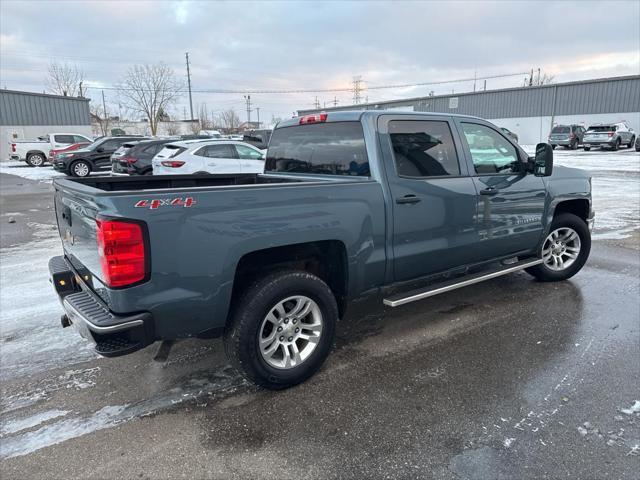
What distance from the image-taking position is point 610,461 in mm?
2539

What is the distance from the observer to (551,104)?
43844mm

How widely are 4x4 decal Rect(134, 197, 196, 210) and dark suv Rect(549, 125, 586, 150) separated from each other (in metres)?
34.2

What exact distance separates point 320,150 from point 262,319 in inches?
69.4

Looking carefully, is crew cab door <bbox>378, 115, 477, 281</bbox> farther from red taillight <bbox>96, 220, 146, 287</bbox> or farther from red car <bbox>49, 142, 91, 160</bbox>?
red car <bbox>49, 142, 91, 160</bbox>

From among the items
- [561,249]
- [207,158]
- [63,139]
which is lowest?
[561,249]

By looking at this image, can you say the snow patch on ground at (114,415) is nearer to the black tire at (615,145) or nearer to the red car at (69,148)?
the red car at (69,148)

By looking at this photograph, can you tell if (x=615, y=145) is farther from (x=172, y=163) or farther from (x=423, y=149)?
(x=423, y=149)

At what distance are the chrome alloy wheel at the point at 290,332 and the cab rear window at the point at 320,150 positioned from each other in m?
1.19

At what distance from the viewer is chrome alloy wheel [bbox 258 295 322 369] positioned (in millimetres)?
3223

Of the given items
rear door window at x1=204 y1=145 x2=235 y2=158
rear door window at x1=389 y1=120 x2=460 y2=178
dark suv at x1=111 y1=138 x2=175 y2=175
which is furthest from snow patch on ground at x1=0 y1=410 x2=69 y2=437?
dark suv at x1=111 y1=138 x2=175 y2=175

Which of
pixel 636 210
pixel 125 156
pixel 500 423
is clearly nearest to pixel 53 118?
pixel 125 156

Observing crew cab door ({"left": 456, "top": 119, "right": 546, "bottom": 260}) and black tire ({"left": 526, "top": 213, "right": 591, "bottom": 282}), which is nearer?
crew cab door ({"left": 456, "top": 119, "right": 546, "bottom": 260})

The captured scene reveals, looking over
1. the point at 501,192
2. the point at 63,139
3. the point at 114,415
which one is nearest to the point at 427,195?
the point at 501,192

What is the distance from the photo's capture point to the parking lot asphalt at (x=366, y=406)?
2559 mm
